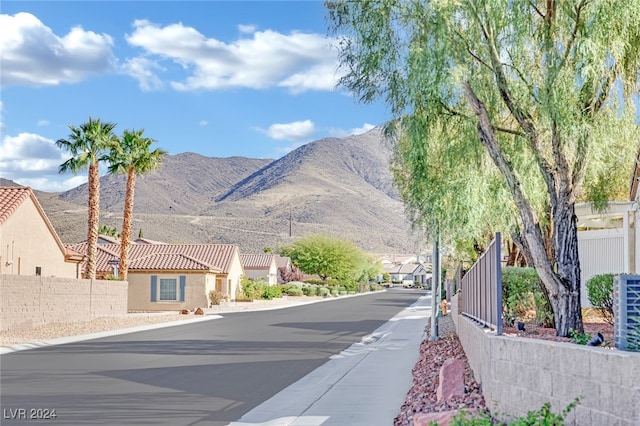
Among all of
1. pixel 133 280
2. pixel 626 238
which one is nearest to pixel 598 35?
pixel 626 238

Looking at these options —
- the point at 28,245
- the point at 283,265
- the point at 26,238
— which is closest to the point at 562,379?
the point at 26,238

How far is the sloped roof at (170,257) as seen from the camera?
2188 inches

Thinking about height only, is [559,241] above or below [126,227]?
below

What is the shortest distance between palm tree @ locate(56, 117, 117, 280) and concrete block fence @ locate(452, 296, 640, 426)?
33.7m

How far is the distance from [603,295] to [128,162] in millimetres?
31730

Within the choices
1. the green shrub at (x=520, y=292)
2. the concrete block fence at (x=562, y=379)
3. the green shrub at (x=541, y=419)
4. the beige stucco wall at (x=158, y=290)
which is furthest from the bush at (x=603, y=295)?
the beige stucco wall at (x=158, y=290)

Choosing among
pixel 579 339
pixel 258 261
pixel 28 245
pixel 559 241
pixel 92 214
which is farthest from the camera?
pixel 258 261

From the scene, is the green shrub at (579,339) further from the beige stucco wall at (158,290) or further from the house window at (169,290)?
the house window at (169,290)

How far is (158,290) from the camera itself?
55531 millimetres

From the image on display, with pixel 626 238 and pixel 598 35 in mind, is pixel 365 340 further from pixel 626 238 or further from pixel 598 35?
pixel 598 35

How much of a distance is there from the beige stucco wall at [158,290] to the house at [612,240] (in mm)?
32482

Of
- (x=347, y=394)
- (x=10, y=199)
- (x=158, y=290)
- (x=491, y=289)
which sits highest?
(x=10, y=199)

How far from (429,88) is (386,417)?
666 cm

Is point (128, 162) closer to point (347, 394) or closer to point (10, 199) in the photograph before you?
point (10, 199)
